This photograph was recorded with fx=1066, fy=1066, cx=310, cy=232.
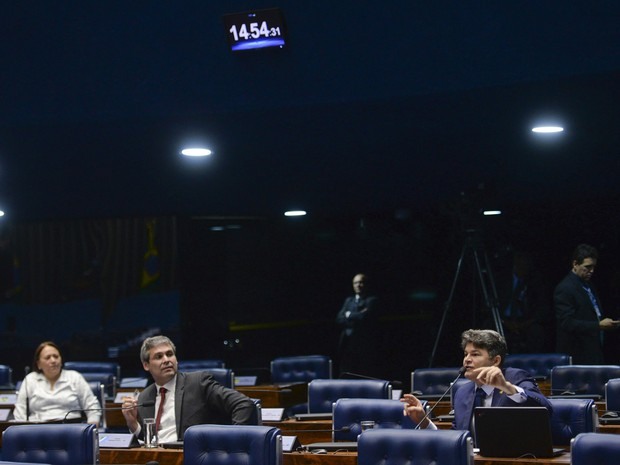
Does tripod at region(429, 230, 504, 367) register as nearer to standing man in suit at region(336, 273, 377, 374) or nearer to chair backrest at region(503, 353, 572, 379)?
standing man in suit at region(336, 273, 377, 374)

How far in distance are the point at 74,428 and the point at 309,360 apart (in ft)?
16.3

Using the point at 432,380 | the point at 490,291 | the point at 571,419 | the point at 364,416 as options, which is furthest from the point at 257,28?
the point at 490,291

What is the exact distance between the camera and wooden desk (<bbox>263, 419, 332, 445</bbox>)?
23.2 feet

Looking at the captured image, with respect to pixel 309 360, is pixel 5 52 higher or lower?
higher

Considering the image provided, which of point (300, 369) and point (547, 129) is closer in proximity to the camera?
point (547, 129)

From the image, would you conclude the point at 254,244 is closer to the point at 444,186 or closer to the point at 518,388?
the point at 444,186

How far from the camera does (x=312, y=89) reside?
7707mm

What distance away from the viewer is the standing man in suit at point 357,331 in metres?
11.6

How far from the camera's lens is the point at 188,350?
13406 mm

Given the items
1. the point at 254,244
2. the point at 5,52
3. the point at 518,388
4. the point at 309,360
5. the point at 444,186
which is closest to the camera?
the point at 518,388

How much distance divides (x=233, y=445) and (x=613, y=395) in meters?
2.91

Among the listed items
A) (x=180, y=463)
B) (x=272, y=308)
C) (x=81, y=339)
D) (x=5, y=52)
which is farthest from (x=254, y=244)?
(x=180, y=463)

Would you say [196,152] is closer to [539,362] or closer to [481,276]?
[539,362]

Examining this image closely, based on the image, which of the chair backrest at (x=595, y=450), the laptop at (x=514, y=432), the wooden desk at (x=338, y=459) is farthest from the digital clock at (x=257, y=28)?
the chair backrest at (x=595, y=450)
